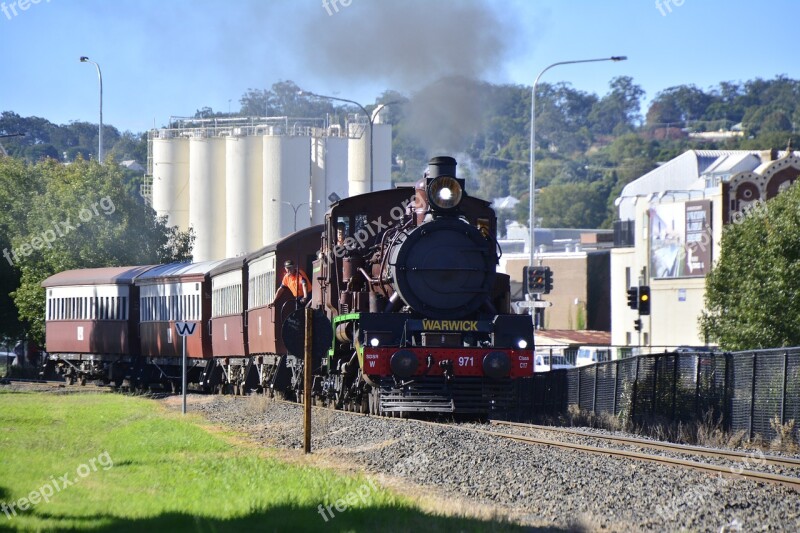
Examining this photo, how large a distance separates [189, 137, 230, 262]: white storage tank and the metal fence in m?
57.1

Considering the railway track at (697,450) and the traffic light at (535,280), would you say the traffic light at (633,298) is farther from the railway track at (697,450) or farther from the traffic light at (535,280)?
the railway track at (697,450)

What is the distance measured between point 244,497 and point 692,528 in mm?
3951

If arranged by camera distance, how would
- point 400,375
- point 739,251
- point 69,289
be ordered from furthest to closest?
1. point 69,289
2. point 739,251
3. point 400,375

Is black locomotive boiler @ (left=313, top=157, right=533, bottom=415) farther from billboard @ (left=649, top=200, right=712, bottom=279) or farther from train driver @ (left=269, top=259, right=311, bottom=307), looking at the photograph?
billboard @ (left=649, top=200, right=712, bottom=279)

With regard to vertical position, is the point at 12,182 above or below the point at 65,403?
above

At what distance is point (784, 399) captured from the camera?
17.2 meters

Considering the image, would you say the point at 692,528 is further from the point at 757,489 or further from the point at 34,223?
the point at 34,223

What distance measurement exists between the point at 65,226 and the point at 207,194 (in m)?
36.2

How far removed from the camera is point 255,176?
80500mm

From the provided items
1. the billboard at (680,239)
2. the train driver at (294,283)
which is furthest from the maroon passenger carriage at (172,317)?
the billboard at (680,239)

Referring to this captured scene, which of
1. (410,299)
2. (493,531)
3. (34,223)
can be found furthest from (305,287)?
(34,223)

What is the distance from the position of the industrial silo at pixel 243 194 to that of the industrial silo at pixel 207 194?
84 centimetres

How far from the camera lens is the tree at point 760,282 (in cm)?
2917

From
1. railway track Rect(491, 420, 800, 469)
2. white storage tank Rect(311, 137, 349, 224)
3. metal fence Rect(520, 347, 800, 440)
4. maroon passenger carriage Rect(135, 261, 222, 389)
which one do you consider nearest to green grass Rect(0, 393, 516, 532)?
railway track Rect(491, 420, 800, 469)
